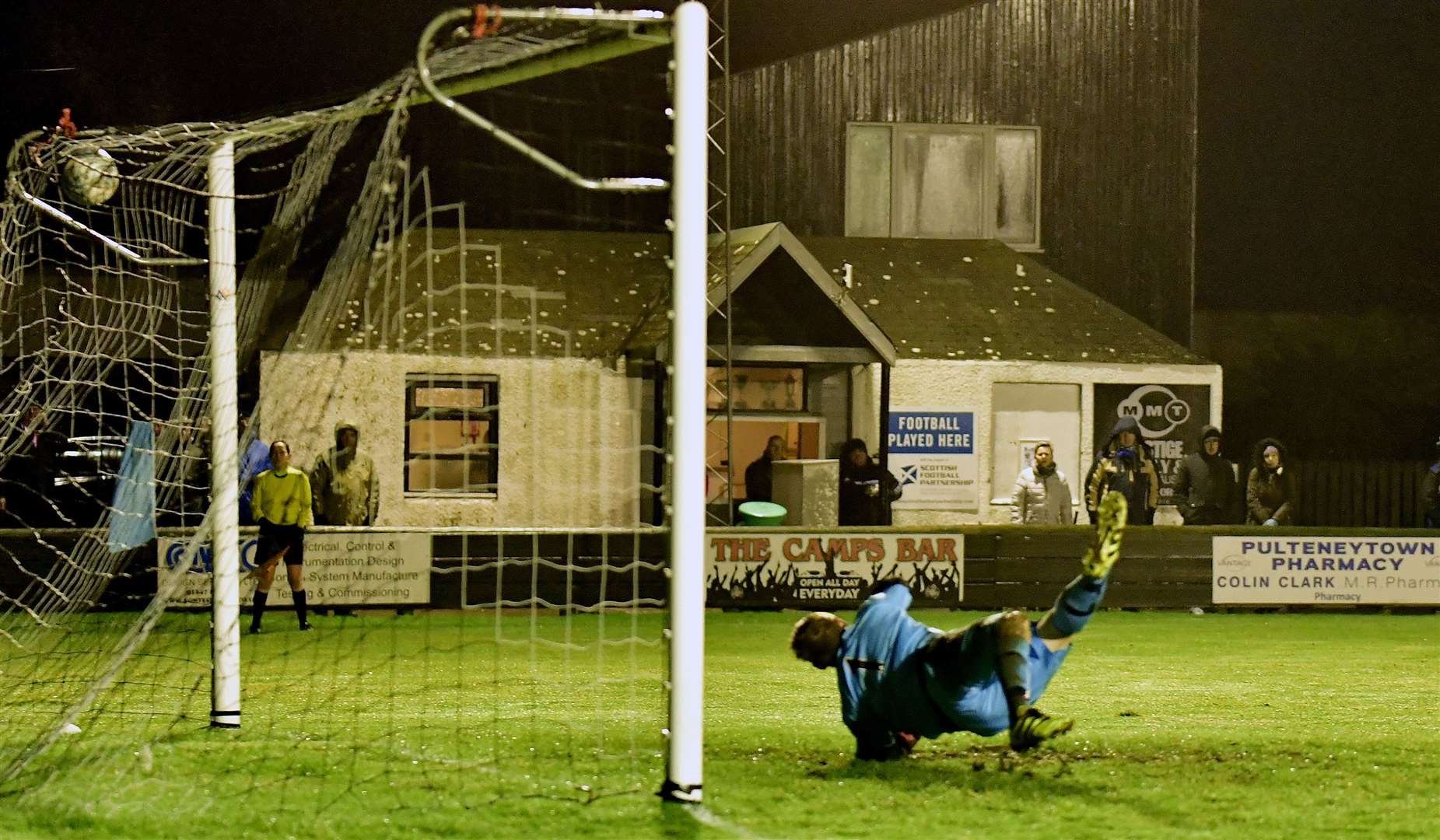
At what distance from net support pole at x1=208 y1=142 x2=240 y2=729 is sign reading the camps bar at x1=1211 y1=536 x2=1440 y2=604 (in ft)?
42.9

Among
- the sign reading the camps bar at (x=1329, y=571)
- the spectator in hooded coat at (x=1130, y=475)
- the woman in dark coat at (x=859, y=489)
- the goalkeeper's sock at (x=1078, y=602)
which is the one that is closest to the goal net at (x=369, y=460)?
the goalkeeper's sock at (x=1078, y=602)

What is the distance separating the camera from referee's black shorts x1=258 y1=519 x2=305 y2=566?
16047 mm

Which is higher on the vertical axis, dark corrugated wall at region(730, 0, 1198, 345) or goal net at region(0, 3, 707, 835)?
dark corrugated wall at region(730, 0, 1198, 345)

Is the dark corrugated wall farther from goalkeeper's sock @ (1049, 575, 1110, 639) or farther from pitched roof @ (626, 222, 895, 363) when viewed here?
goalkeeper's sock @ (1049, 575, 1110, 639)

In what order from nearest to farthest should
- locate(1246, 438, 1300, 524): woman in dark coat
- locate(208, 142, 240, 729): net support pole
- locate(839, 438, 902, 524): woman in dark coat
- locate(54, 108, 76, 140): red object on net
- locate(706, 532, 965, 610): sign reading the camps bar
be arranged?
locate(208, 142, 240, 729): net support pole < locate(54, 108, 76, 140): red object on net < locate(706, 532, 965, 610): sign reading the camps bar < locate(839, 438, 902, 524): woman in dark coat < locate(1246, 438, 1300, 524): woman in dark coat

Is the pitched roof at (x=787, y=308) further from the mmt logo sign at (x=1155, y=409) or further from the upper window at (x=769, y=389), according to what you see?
the mmt logo sign at (x=1155, y=409)

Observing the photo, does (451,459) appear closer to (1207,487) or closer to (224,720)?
(1207,487)

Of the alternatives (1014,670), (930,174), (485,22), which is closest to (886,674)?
(1014,670)

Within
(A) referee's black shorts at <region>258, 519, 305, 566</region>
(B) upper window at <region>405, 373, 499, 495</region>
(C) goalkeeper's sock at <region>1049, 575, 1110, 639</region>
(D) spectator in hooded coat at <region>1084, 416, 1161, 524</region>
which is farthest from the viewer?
(B) upper window at <region>405, 373, 499, 495</region>

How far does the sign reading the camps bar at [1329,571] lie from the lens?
65.2 ft

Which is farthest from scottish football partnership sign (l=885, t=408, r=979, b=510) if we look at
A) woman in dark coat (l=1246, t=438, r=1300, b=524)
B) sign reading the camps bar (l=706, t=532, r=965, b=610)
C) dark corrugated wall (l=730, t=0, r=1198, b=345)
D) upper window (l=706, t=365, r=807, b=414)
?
sign reading the camps bar (l=706, t=532, r=965, b=610)

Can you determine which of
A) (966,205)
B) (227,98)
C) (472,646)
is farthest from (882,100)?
(472,646)

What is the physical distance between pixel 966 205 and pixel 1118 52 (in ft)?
11.3

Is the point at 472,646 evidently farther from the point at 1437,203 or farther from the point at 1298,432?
the point at 1437,203
